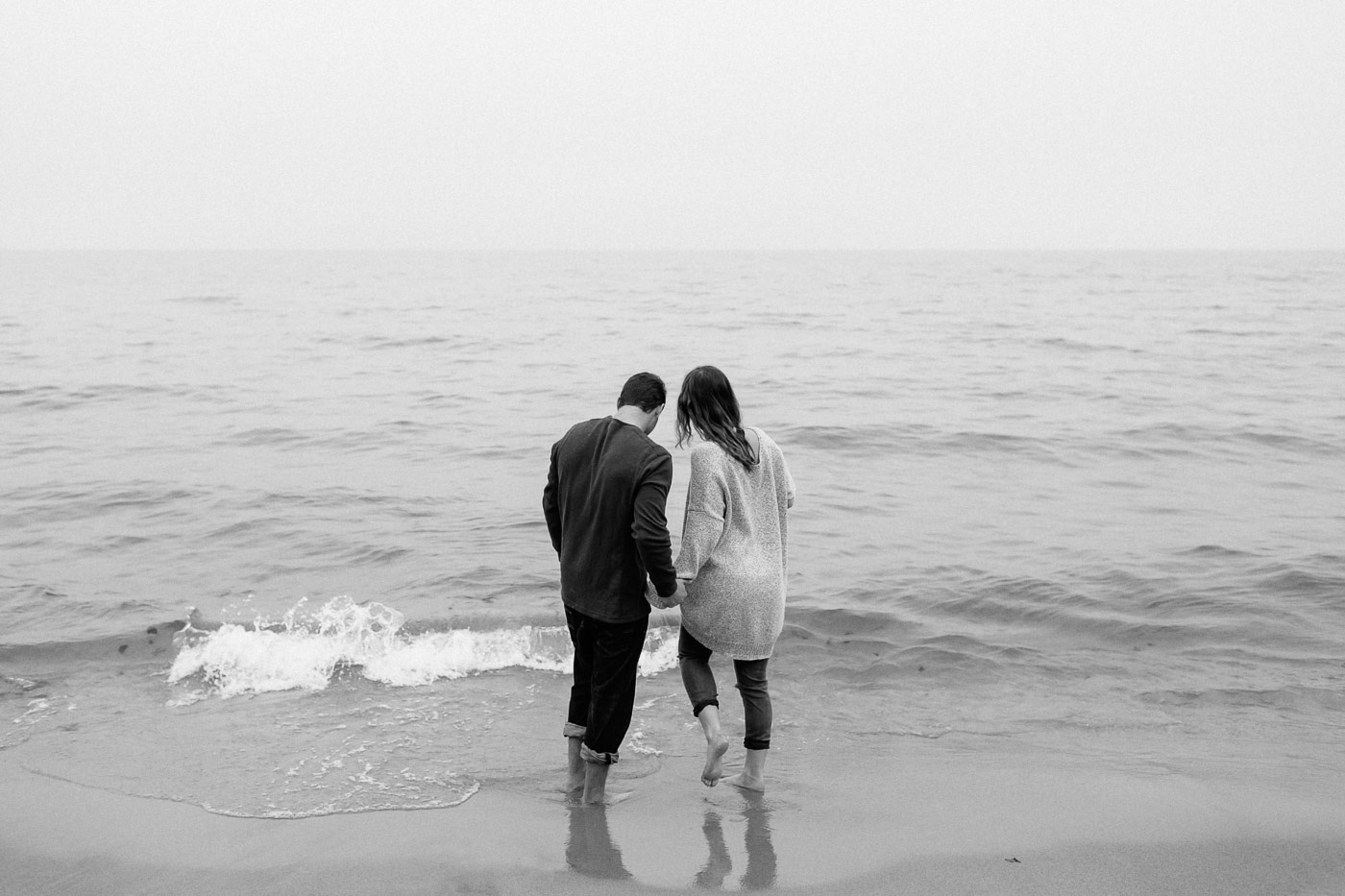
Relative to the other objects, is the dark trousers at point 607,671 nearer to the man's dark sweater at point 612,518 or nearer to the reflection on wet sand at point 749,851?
the man's dark sweater at point 612,518

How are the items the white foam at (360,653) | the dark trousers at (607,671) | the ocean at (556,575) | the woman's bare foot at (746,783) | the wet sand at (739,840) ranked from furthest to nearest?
the white foam at (360,653) → the ocean at (556,575) → the woman's bare foot at (746,783) → the dark trousers at (607,671) → the wet sand at (739,840)

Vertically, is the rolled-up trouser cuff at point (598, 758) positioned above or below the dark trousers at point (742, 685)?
below

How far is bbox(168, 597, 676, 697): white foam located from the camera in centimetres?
618

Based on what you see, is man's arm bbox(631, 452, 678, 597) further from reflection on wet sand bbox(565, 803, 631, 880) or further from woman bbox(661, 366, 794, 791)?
reflection on wet sand bbox(565, 803, 631, 880)

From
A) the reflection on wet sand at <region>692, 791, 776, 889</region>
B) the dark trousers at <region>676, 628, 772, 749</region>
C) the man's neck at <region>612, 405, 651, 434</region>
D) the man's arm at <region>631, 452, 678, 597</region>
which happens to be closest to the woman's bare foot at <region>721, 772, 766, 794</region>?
the reflection on wet sand at <region>692, 791, 776, 889</region>

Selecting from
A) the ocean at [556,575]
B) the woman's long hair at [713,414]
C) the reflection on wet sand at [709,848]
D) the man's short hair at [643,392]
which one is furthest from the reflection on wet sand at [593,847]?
the man's short hair at [643,392]

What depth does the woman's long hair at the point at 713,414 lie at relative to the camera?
4090 mm

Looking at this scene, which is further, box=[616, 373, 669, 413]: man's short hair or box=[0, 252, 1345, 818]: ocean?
box=[0, 252, 1345, 818]: ocean

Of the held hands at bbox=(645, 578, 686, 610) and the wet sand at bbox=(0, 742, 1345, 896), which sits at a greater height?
the held hands at bbox=(645, 578, 686, 610)

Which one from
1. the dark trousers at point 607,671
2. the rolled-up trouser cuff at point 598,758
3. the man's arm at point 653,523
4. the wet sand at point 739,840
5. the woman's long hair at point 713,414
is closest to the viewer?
the wet sand at point 739,840

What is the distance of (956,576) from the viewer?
8.20 meters

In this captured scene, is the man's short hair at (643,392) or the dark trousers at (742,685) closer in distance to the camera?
the man's short hair at (643,392)

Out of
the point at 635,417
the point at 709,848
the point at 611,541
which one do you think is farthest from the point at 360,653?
the point at 635,417

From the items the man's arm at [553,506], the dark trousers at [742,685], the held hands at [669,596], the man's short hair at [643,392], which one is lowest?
the dark trousers at [742,685]
